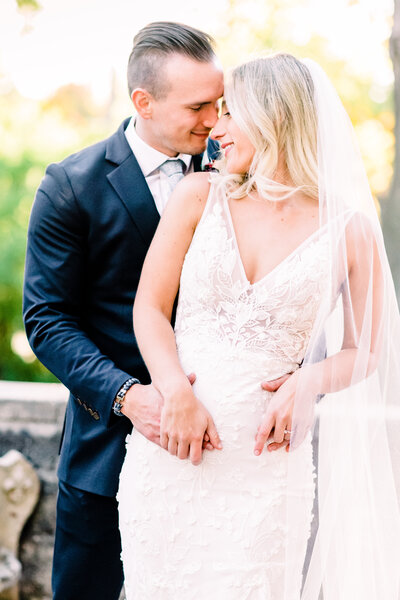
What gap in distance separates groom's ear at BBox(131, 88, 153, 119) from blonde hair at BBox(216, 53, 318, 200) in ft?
1.45

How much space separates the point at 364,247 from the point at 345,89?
8.12 metres

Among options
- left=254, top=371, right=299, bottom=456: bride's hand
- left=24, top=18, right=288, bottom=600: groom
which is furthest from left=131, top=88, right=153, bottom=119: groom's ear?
left=254, top=371, right=299, bottom=456: bride's hand

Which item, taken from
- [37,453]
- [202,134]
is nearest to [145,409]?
[202,134]

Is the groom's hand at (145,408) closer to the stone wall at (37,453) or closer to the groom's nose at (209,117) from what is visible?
the groom's nose at (209,117)

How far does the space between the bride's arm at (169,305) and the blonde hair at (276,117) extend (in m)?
0.15

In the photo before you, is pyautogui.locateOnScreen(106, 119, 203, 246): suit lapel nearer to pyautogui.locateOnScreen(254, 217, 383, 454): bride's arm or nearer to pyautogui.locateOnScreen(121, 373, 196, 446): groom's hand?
pyautogui.locateOnScreen(121, 373, 196, 446): groom's hand

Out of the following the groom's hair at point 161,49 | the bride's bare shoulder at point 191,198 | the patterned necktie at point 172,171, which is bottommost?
the bride's bare shoulder at point 191,198

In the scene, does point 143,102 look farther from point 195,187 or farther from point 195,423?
point 195,423

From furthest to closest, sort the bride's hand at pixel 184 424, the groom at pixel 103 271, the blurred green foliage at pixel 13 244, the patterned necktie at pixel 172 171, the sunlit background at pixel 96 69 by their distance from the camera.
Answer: the sunlit background at pixel 96 69
the blurred green foliage at pixel 13 244
the patterned necktie at pixel 172 171
the groom at pixel 103 271
the bride's hand at pixel 184 424

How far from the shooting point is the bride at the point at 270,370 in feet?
6.94

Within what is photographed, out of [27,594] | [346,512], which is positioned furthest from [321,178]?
[27,594]

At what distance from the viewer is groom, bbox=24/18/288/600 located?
2.35 meters

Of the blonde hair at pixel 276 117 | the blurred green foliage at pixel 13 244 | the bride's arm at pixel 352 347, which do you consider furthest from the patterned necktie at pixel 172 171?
the blurred green foliage at pixel 13 244

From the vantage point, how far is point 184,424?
6.84 feet
